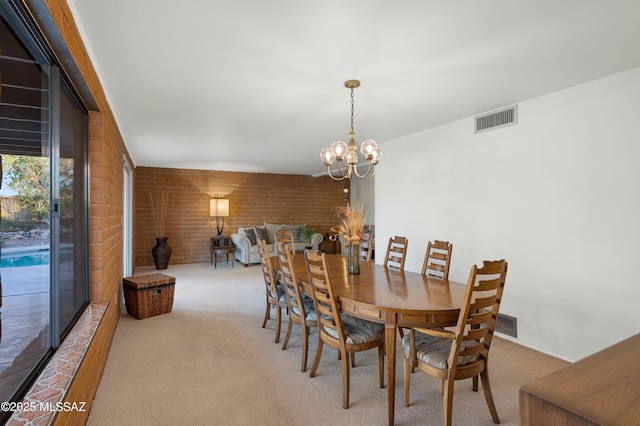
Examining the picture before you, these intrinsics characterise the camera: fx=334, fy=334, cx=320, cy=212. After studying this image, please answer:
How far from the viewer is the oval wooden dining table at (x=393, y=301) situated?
77.0 inches

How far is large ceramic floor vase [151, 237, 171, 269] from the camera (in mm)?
7047

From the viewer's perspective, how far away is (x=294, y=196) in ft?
29.8

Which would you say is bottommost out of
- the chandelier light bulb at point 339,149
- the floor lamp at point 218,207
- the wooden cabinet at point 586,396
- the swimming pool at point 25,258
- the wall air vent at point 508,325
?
the wall air vent at point 508,325

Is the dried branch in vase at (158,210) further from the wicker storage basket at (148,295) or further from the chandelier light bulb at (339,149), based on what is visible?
the chandelier light bulb at (339,149)

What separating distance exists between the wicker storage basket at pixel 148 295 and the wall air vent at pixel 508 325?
12.3 feet

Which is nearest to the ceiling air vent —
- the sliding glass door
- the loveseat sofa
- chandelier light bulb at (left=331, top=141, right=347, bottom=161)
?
chandelier light bulb at (left=331, top=141, right=347, bottom=161)

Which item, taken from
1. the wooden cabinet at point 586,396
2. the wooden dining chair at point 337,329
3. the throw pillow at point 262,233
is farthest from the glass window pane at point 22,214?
the throw pillow at point 262,233

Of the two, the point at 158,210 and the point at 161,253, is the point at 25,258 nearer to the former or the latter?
the point at 161,253

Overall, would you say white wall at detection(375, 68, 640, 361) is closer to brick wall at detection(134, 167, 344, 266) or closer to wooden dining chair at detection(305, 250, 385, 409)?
wooden dining chair at detection(305, 250, 385, 409)

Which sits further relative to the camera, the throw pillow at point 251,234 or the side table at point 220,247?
the throw pillow at point 251,234

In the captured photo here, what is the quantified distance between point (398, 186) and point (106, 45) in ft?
12.3

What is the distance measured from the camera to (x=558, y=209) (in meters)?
3.01

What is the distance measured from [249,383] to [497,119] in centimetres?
343

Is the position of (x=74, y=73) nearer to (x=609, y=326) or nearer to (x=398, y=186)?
(x=398, y=186)
